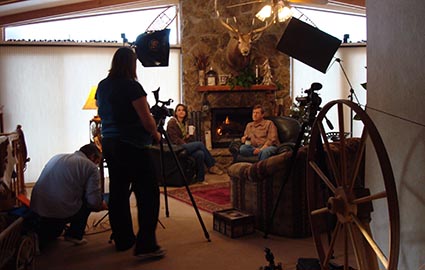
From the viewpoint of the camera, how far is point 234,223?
10.6 ft

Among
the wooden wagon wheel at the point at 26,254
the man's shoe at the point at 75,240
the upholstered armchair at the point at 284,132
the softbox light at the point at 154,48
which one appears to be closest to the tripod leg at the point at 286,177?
the softbox light at the point at 154,48

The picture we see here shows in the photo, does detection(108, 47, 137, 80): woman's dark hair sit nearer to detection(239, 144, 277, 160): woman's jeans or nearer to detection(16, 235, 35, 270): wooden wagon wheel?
detection(16, 235, 35, 270): wooden wagon wheel

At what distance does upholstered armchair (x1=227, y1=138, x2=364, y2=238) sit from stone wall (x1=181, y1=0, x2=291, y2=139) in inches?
135

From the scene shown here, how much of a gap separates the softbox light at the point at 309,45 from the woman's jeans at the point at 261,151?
2995 mm

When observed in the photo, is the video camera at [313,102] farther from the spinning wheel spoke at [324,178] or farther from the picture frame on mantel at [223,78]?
the picture frame on mantel at [223,78]

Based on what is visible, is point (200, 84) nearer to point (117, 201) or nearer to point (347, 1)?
point (347, 1)

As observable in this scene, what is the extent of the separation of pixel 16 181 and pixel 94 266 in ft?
4.81

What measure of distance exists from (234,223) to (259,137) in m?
2.41

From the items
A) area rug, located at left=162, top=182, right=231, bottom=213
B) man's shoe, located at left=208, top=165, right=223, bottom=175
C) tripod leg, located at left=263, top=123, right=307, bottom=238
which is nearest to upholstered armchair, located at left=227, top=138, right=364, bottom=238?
tripod leg, located at left=263, top=123, right=307, bottom=238

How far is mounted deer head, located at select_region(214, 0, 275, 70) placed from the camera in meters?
6.16

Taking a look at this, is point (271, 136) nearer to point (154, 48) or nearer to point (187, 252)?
point (154, 48)

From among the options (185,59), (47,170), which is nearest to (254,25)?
(185,59)

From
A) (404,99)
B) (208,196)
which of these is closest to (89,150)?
(208,196)

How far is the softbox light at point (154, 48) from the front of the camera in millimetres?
3178
